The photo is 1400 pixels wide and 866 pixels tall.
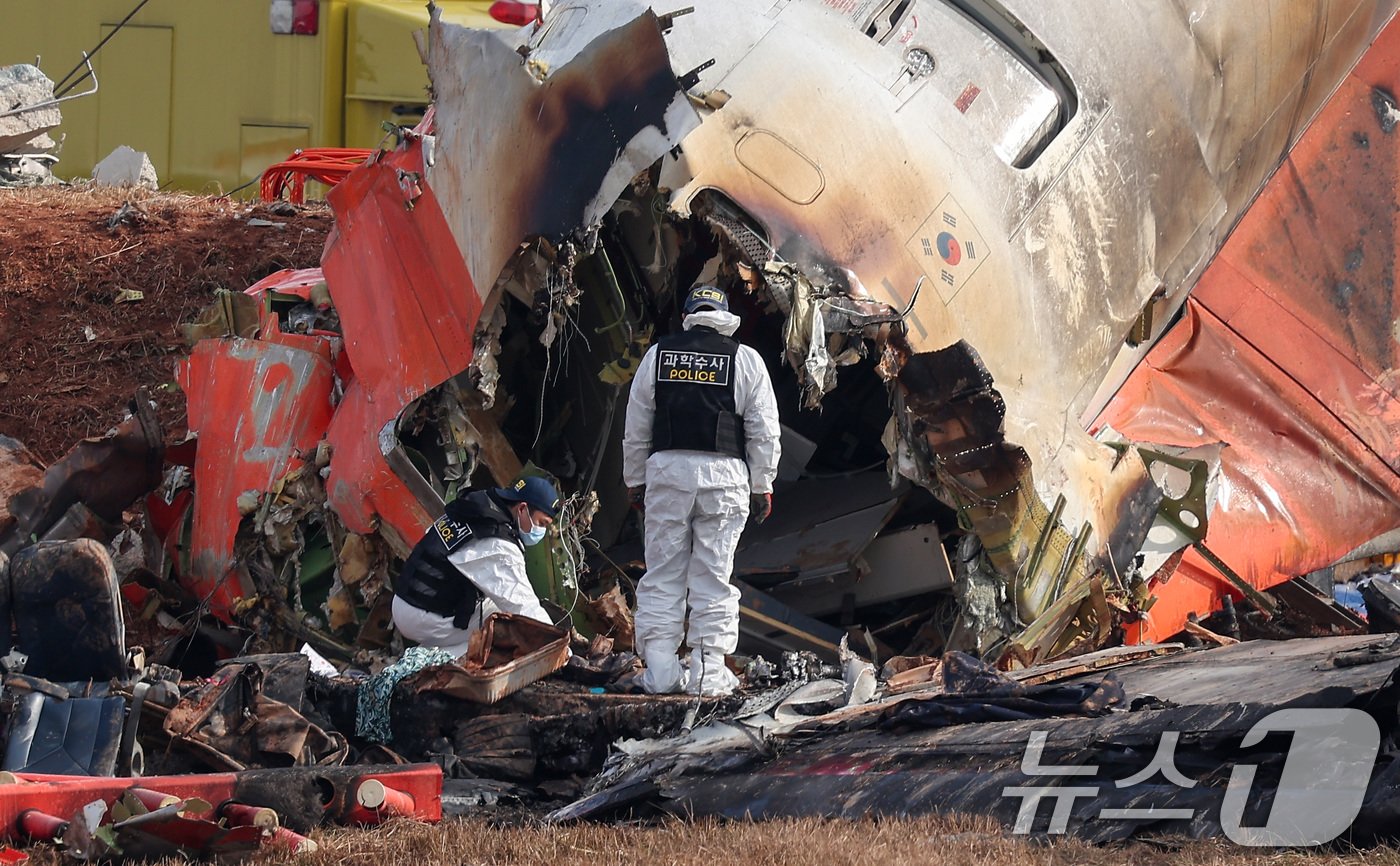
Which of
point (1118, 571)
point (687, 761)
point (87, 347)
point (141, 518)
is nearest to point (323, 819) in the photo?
point (687, 761)

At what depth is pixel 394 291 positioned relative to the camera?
8172 mm

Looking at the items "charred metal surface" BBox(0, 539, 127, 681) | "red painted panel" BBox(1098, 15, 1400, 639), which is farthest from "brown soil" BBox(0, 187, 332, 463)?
"red painted panel" BBox(1098, 15, 1400, 639)

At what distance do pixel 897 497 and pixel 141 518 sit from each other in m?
4.30

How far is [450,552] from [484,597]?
0.80 feet

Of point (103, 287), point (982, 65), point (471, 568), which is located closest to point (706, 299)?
point (471, 568)

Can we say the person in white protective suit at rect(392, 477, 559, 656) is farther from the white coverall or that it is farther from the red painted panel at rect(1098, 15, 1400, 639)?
the red painted panel at rect(1098, 15, 1400, 639)

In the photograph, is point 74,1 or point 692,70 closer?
point 692,70

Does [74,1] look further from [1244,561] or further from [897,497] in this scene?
[1244,561]

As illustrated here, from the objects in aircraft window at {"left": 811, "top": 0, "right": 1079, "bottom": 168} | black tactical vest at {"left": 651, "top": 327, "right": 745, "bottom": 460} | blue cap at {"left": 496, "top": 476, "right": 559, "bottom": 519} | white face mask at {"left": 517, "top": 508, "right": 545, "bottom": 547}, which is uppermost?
aircraft window at {"left": 811, "top": 0, "right": 1079, "bottom": 168}

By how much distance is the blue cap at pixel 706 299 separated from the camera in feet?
22.6

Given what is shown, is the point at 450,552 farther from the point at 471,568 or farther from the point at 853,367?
the point at 853,367

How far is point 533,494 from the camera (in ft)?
23.7

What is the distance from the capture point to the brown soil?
37.5 ft

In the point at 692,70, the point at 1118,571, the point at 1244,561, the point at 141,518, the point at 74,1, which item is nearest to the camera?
the point at 692,70
